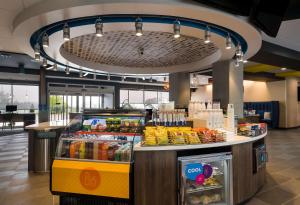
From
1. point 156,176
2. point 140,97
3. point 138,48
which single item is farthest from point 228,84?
point 140,97

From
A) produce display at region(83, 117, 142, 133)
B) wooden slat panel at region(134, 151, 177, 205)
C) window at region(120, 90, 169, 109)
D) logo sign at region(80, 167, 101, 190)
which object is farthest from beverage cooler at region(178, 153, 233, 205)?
window at region(120, 90, 169, 109)

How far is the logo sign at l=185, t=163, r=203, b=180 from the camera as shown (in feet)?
8.57

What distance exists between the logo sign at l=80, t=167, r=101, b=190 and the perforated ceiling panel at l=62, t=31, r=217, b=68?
264 centimetres

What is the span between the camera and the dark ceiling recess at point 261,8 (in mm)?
2756

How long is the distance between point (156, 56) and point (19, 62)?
21.9ft

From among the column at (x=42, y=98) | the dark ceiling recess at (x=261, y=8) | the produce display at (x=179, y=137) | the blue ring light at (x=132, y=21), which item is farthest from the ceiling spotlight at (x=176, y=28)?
the column at (x=42, y=98)

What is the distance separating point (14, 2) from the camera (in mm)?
3193

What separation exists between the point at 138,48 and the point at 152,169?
10.9 ft

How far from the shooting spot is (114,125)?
3707mm

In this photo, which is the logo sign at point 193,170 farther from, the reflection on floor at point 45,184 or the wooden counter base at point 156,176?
the reflection on floor at point 45,184

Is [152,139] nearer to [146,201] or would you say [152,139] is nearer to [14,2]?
[146,201]

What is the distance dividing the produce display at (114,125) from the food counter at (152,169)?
22.8 inches

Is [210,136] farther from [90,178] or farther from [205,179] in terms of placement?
[90,178]

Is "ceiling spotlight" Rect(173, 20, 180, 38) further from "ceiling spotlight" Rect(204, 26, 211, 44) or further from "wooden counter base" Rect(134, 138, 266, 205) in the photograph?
"wooden counter base" Rect(134, 138, 266, 205)
